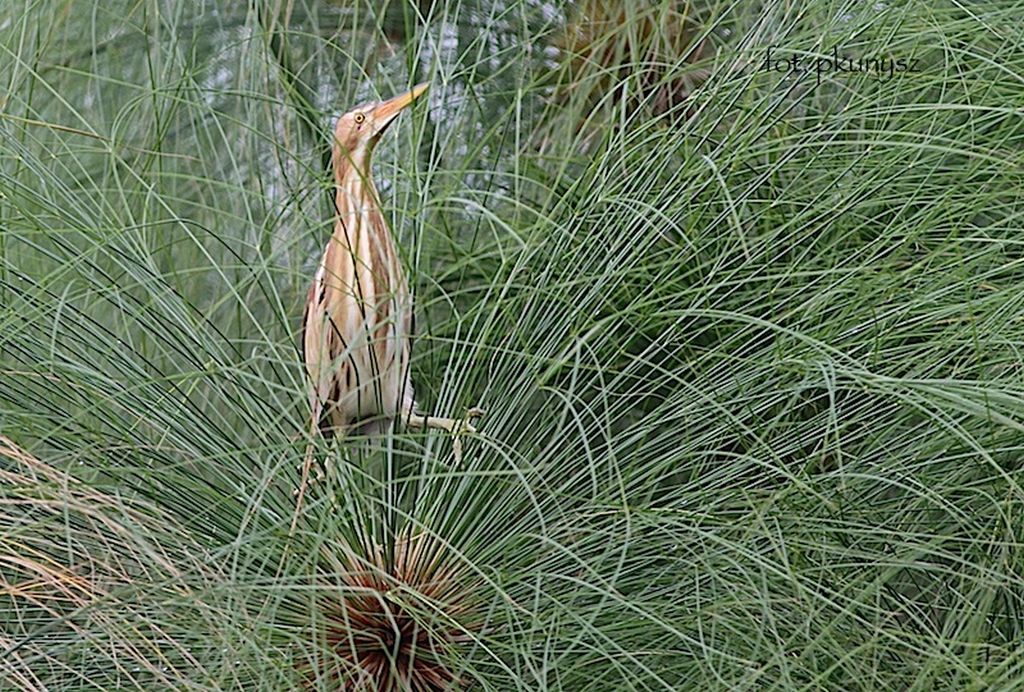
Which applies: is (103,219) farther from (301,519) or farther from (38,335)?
(301,519)

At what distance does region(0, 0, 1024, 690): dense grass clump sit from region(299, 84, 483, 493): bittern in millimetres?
28

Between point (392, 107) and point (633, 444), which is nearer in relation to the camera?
point (633, 444)

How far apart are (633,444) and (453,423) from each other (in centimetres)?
14

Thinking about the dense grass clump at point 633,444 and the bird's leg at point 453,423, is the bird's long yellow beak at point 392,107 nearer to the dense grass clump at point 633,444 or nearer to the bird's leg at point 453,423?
the dense grass clump at point 633,444

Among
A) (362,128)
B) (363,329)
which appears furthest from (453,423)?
(362,128)

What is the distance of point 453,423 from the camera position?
3.86 feet

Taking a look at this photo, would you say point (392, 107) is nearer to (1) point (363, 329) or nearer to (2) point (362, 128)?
(2) point (362, 128)

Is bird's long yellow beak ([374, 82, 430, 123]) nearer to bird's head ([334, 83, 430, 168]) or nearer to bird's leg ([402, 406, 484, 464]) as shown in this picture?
bird's head ([334, 83, 430, 168])

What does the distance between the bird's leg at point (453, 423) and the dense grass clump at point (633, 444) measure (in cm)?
2

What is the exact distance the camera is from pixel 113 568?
1.09 metres

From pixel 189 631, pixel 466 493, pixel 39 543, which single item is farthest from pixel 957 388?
pixel 39 543

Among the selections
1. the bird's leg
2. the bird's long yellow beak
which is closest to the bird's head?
the bird's long yellow beak

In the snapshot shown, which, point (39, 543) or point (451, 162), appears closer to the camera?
point (39, 543)

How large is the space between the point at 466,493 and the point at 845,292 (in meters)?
0.31
